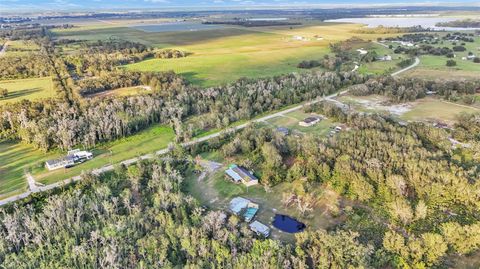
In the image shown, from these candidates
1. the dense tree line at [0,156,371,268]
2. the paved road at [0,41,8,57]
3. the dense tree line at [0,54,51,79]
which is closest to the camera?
the dense tree line at [0,156,371,268]

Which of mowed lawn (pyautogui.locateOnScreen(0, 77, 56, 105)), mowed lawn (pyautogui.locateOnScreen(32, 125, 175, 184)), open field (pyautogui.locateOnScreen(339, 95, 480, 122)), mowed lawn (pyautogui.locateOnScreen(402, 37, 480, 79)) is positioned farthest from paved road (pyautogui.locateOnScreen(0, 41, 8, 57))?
mowed lawn (pyautogui.locateOnScreen(402, 37, 480, 79))

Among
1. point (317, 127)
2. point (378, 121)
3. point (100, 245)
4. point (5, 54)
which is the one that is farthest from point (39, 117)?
point (5, 54)

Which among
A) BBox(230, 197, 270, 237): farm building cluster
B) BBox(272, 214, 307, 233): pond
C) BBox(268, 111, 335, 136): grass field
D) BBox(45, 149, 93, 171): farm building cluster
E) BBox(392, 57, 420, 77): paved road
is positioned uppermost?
BBox(392, 57, 420, 77): paved road

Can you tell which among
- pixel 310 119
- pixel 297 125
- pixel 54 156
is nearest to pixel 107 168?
pixel 54 156

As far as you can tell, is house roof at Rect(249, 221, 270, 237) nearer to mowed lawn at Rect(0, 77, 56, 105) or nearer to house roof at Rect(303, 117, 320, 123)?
house roof at Rect(303, 117, 320, 123)

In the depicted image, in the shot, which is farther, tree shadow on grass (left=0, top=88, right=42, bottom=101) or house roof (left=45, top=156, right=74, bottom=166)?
tree shadow on grass (left=0, top=88, right=42, bottom=101)

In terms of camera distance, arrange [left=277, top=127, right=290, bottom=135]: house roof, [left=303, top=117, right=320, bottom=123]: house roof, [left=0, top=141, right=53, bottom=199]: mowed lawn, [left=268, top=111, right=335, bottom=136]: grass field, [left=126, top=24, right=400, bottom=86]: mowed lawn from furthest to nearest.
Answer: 1. [left=126, top=24, right=400, bottom=86]: mowed lawn
2. [left=303, top=117, right=320, bottom=123]: house roof
3. [left=268, top=111, right=335, bottom=136]: grass field
4. [left=277, top=127, right=290, bottom=135]: house roof
5. [left=0, top=141, right=53, bottom=199]: mowed lawn

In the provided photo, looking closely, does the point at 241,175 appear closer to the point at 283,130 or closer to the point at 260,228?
the point at 260,228
